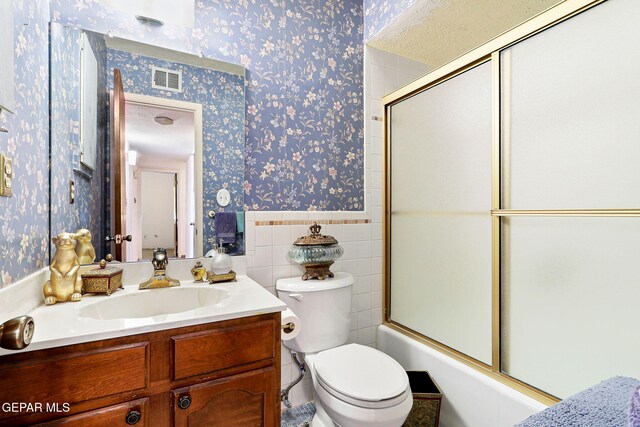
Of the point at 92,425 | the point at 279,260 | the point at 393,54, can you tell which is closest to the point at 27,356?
the point at 92,425

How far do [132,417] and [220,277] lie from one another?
60cm

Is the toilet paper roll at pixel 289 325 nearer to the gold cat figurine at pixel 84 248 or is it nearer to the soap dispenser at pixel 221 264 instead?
the soap dispenser at pixel 221 264

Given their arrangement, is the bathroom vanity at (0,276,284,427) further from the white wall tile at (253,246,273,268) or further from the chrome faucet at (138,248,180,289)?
the white wall tile at (253,246,273,268)

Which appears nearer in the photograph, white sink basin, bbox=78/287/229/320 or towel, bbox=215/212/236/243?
white sink basin, bbox=78/287/229/320

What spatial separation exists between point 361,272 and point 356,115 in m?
0.97

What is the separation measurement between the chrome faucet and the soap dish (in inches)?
5.1

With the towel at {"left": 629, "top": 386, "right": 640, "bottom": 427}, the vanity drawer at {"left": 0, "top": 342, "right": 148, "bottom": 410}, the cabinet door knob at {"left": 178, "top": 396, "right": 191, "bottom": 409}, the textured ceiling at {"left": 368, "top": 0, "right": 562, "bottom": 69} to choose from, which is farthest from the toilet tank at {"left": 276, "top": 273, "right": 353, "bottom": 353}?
the textured ceiling at {"left": 368, "top": 0, "right": 562, "bottom": 69}

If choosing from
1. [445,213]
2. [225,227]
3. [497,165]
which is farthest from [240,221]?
[497,165]

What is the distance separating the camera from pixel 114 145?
1.35 metres

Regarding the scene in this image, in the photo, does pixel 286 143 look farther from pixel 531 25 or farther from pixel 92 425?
pixel 92 425

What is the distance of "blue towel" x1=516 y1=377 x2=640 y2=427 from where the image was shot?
68cm

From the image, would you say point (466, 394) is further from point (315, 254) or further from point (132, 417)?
point (132, 417)

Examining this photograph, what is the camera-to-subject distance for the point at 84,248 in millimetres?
1211

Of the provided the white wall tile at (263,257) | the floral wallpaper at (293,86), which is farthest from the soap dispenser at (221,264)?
the floral wallpaper at (293,86)
